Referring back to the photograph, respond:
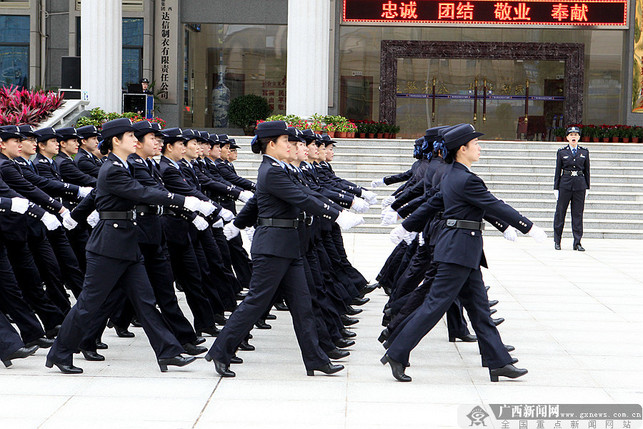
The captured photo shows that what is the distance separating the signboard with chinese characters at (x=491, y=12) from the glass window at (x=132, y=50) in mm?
6883

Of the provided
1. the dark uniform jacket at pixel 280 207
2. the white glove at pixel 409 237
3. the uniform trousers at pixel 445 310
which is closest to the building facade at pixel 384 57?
the white glove at pixel 409 237

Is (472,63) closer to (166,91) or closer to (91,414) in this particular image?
(166,91)

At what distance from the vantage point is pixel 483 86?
29.6 meters

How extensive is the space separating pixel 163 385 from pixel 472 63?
2528cm

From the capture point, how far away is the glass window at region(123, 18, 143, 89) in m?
28.3

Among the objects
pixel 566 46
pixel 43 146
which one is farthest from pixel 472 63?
pixel 43 146

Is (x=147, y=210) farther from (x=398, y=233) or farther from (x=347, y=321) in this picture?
(x=347, y=321)

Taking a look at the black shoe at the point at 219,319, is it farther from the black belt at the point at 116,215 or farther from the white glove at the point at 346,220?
the white glove at the point at 346,220

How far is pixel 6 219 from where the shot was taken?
7.17 meters

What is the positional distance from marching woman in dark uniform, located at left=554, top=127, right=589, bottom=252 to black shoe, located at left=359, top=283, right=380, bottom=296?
577 centimetres

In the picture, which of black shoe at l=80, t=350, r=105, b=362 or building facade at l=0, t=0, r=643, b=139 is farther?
building facade at l=0, t=0, r=643, b=139

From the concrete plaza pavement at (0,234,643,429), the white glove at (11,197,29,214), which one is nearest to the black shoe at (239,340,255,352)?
the concrete plaza pavement at (0,234,643,429)

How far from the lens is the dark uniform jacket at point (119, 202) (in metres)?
6.34

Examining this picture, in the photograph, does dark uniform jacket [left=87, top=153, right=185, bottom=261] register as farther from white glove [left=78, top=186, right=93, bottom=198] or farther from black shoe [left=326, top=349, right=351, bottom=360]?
white glove [left=78, top=186, right=93, bottom=198]
